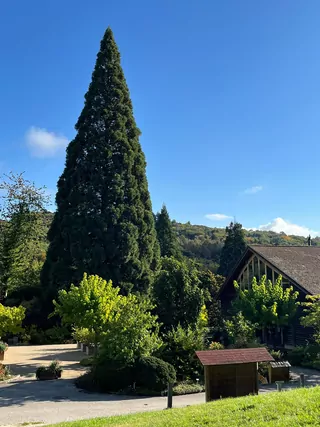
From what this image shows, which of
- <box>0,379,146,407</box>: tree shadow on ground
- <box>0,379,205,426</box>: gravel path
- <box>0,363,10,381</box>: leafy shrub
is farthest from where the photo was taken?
<box>0,363,10,381</box>: leafy shrub

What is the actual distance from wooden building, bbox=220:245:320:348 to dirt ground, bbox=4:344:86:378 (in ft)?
43.0

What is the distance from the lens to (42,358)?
25922 mm

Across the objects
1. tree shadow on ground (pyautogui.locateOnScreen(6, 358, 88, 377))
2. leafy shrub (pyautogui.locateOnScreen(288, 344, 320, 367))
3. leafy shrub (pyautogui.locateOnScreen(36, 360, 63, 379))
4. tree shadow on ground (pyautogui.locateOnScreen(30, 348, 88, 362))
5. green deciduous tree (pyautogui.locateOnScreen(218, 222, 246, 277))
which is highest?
green deciduous tree (pyautogui.locateOnScreen(218, 222, 246, 277))

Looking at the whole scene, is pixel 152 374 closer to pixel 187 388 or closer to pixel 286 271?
pixel 187 388

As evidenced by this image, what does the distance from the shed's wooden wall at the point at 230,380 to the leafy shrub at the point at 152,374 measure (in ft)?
11.1

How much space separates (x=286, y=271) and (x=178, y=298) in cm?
946

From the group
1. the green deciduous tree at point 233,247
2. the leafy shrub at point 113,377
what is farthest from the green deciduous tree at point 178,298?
the green deciduous tree at point 233,247

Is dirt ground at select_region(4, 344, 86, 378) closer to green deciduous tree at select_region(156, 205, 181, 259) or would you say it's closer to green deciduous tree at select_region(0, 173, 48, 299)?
green deciduous tree at select_region(0, 173, 48, 299)

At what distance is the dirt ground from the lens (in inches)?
850

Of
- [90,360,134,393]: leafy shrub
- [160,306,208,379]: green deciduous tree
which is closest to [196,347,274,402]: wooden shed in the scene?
[90,360,134,393]: leafy shrub

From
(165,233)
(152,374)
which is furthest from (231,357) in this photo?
(165,233)

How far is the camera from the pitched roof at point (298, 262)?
26.6 metres

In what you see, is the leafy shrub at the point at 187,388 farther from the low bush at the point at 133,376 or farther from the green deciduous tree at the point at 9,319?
the green deciduous tree at the point at 9,319

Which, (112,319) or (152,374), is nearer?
(152,374)
